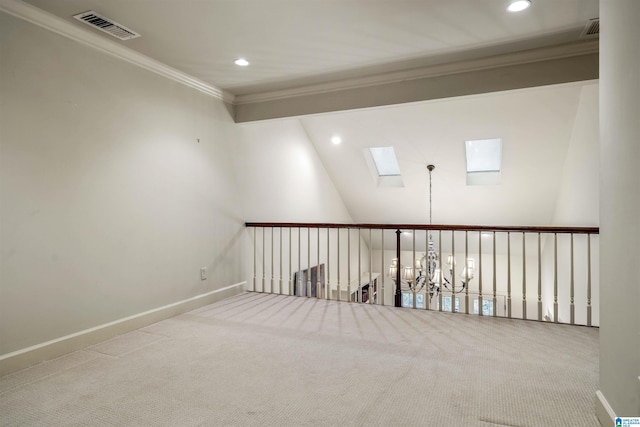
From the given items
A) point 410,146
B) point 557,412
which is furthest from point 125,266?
point 410,146

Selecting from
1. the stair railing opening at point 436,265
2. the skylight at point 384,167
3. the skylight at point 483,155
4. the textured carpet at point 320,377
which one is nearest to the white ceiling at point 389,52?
the skylight at point 483,155

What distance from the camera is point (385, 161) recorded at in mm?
7109

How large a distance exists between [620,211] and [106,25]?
11.1 ft

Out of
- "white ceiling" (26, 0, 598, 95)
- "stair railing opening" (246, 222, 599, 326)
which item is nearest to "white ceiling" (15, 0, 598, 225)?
"white ceiling" (26, 0, 598, 95)

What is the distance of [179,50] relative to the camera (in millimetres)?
3264

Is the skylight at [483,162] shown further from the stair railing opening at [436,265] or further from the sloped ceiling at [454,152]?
the stair railing opening at [436,265]

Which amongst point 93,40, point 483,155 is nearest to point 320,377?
point 93,40

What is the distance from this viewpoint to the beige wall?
8.25 feet

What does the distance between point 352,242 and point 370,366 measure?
5.94 metres

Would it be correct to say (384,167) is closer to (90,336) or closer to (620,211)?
(90,336)

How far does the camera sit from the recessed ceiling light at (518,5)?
8.29ft

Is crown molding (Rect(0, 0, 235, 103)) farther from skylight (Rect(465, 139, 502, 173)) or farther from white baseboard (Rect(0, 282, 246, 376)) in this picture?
skylight (Rect(465, 139, 502, 173))

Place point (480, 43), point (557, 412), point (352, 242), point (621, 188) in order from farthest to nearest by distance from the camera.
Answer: point (352, 242) < point (480, 43) < point (557, 412) < point (621, 188)

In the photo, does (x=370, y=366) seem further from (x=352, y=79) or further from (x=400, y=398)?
(x=352, y=79)
